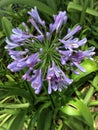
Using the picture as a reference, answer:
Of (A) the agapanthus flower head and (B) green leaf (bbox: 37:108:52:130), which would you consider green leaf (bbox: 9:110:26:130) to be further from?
(A) the agapanthus flower head

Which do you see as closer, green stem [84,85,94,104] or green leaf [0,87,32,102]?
green leaf [0,87,32,102]

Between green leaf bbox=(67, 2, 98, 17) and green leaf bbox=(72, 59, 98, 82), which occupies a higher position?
green leaf bbox=(67, 2, 98, 17)

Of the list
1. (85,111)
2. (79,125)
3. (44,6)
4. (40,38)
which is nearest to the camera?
(40,38)

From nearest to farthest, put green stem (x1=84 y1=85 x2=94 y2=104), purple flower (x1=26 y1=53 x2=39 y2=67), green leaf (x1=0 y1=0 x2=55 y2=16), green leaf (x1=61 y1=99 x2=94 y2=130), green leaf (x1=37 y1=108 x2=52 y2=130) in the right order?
purple flower (x1=26 y1=53 x2=39 y2=67) → green leaf (x1=61 y1=99 x2=94 y2=130) → green leaf (x1=37 y1=108 x2=52 y2=130) → green stem (x1=84 y1=85 x2=94 y2=104) → green leaf (x1=0 y1=0 x2=55 y2=16)

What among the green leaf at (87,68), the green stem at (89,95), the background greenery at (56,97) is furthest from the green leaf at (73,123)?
the green leaf at (87,68)

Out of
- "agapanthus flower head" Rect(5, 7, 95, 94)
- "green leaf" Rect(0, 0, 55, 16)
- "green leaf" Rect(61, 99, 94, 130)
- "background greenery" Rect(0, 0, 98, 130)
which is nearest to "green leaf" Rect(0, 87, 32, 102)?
"background greenery" Rect(0, 0, 98, 130)

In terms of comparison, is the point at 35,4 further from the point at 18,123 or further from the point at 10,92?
the point at 18,123

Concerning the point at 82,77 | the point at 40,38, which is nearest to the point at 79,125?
the point at 82,77

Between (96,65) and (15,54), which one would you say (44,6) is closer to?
(96,65)

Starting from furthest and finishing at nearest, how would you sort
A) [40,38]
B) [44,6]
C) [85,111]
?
[44,6] < [85,111] < [40,38]

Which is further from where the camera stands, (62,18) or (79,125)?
(79,125)
